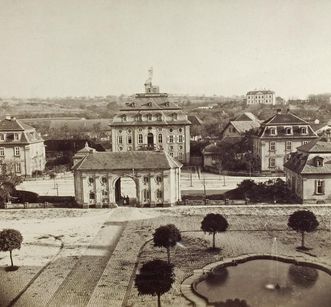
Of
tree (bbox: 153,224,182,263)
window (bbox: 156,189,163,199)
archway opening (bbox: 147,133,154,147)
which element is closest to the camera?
tree (bbox: 153,224,182,263)

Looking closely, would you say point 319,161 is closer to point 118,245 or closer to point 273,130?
point 273,130

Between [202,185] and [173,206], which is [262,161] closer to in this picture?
[202,185]

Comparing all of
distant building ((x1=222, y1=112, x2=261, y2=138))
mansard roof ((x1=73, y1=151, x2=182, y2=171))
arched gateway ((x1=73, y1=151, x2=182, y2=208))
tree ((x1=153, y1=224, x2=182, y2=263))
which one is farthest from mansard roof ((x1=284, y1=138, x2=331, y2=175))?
distant building ((x1=222, y1=112, x2=261, y2=138))

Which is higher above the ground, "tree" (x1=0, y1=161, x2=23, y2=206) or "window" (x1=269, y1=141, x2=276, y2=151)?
"window" (x1=269, y1=141, x2=276, y2=151)

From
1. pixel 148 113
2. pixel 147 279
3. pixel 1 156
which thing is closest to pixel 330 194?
pixel 147 279

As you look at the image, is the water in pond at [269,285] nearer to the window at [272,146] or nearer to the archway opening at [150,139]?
the window at [272,146]

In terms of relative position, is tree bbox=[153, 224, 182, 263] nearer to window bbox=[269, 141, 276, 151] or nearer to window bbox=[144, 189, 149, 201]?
window bbox=[144, 189, 149, 201]

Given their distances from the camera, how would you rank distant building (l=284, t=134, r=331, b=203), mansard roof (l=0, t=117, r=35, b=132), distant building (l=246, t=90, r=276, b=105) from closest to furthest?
distant building (l=284, t=134, r=331, b=203)
mansard roof (l=0, t=117, r=35, b=132)
distant building (l=246, t=90, r=276, b=105)

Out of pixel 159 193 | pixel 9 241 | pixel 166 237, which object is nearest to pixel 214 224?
pixel 166 237
